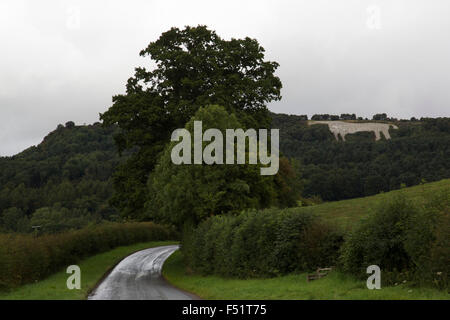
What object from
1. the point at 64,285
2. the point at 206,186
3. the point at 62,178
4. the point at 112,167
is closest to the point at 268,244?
the point at 206,186

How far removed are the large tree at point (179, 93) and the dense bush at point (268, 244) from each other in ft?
40.8

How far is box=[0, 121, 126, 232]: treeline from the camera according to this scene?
14475 cm

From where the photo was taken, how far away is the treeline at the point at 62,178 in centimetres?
14475

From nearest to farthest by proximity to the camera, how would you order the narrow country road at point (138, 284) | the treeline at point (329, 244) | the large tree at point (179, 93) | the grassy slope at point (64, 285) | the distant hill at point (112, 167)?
the treeline at point (329, 244), the grassy slope at point (64, 285), the narrow country road at point (138, 284), the large tree at point (179, 93), the distant hill at point (112, 167)

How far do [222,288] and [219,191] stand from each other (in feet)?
30.7

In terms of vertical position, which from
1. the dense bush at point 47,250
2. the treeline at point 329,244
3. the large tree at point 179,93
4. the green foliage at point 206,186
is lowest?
the dense bush at point 47,250

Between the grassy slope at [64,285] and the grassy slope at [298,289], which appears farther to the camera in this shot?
the grassy slope at [64,285]

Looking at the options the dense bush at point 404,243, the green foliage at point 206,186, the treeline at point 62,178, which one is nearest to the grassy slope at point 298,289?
the dense bush at point 404,243

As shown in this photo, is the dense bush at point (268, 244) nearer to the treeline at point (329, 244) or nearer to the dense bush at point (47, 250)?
the treeline at point (329, 244)

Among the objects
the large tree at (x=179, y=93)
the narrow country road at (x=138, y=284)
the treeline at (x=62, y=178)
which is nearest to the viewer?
the narrow country road at (x=138, y=284)

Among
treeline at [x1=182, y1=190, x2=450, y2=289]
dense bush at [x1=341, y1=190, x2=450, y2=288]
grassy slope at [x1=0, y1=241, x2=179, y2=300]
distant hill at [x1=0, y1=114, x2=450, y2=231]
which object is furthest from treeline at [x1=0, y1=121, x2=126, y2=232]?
dense bush at [x1=341, y1=190, x2=450, y2=288]

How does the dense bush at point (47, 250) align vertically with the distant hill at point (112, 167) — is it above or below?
below

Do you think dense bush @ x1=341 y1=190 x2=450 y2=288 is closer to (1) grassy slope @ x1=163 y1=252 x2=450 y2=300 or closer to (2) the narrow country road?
(1) grassy slope @ x1=163 y1=252 x2=450 y2=300
